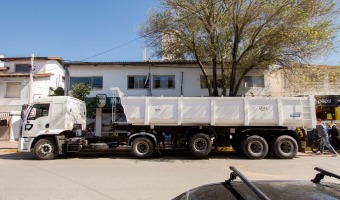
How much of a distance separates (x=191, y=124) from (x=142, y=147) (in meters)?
2.43

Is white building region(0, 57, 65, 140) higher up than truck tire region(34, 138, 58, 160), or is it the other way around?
white building region(0, 57, 65, 140)

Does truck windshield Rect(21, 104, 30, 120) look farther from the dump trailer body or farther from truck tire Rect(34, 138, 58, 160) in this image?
the dump trailer body

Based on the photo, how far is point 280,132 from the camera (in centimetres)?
1294

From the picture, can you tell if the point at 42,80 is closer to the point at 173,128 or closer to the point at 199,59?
the point at 199,59

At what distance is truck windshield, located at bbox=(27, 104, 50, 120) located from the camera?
515 inches

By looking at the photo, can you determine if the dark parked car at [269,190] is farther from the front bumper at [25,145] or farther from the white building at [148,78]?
the white building at [148,78]

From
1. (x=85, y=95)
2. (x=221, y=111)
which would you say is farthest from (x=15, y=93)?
(x=221, y=111)

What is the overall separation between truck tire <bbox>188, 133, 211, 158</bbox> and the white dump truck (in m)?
0.04

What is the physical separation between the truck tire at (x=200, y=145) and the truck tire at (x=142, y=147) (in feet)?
5.79

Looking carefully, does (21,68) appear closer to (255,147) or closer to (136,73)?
(136,73)

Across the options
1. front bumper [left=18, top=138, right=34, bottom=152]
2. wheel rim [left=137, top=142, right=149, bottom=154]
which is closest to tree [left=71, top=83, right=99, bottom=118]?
front bumper [left=18, top=138, right=34, bottom=152]

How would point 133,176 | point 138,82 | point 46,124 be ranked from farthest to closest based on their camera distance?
point 138,82 < point 46,124 < point 133,176

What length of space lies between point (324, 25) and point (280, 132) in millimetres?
6610

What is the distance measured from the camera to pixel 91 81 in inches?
889
